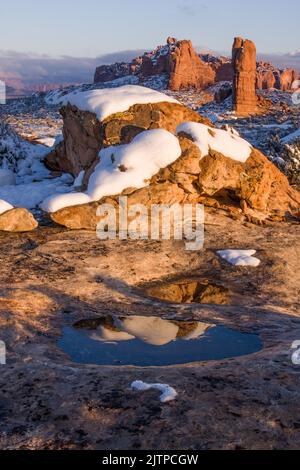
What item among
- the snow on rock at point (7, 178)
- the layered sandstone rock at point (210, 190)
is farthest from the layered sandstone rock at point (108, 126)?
the snow on rock at point (7, 178)

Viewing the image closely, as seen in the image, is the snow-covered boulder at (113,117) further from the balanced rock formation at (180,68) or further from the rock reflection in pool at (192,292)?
the balanced rock formation at (180,68)

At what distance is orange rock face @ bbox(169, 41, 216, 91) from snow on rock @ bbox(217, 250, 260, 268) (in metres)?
92.0

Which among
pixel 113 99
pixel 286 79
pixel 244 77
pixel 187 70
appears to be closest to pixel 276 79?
pixel 286 79

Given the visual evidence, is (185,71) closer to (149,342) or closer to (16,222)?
(16,222)

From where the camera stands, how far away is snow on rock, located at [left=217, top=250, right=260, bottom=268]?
9109 millimetres

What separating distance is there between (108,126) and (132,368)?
8828mm

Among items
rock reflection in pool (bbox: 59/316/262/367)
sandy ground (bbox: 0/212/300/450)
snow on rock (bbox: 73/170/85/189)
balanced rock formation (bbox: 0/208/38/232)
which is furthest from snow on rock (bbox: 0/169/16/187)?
rock reflection in pool (bbox: 59/316/262/367)

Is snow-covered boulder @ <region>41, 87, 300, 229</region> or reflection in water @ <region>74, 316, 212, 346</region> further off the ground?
snow-covered boulder @ <region>41, 87, 300, 229</region>

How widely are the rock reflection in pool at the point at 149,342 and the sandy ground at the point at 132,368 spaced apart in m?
0.23

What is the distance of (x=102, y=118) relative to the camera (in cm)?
1291

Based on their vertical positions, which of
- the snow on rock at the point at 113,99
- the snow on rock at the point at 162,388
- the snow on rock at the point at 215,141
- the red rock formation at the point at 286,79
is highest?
the snow on rock at the point at 113,99

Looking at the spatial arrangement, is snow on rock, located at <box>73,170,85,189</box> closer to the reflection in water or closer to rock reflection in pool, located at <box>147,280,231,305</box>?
rock reflection in pool, located at <box>147,280,231,305</box>

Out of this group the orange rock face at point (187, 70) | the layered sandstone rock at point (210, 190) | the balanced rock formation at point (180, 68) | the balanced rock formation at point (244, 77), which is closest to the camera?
the layered sandstone rock at point (210, 190)

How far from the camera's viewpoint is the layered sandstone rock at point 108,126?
1269 cm
